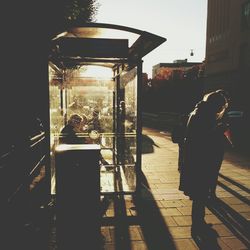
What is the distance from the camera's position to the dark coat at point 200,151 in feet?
14.4

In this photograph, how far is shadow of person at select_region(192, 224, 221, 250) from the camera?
13.4 feet

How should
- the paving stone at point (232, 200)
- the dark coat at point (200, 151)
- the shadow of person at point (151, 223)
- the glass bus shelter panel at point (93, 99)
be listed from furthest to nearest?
1. the glass bus shelter panel at point (93, 99)
2. the paving stone at point (232, 200)
3. the dark coat at point (200, 151)
4. the shadow of person at point (151, 223)

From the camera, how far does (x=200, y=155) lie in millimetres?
4418

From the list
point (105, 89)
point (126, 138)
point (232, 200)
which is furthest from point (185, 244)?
point (105, 89)

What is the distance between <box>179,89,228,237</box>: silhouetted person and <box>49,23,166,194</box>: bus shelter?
3.74 feet

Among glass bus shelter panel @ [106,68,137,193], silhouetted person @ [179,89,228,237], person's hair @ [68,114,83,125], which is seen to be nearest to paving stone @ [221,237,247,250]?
silhouetted person @ [179,89,228,237]

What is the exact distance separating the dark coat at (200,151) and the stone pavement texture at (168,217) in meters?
0.64

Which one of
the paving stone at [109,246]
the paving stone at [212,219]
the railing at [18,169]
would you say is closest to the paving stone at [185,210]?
the paving stone at [212,219]

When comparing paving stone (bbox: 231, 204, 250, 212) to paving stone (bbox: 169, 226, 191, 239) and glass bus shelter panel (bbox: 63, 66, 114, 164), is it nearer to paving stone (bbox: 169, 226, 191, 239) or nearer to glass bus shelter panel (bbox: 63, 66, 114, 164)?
paving stone (bbox: 169, 226, 191, 239)

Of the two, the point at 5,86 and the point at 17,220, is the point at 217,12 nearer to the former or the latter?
the point at 5,86

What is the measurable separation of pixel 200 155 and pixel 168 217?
1.27 m

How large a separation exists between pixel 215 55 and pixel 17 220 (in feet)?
108

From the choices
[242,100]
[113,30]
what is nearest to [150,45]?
[113,30]

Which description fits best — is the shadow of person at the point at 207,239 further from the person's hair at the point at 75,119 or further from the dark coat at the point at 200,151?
the person's hair at the point at 75,119
